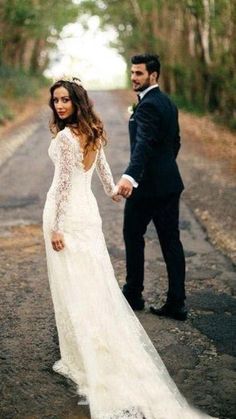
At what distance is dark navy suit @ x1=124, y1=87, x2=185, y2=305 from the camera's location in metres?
4.47

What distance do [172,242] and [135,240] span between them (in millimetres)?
351

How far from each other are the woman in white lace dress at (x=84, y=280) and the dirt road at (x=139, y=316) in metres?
0.24

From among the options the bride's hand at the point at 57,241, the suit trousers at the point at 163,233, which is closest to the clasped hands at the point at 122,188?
the suit trousers at the point at 163,233

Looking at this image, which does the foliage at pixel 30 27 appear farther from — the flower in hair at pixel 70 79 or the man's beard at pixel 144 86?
the flower in hair at pixel 70 79

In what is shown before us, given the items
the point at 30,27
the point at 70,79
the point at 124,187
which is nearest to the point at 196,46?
the point at 30,27

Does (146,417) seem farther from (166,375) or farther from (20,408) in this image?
(20,408)

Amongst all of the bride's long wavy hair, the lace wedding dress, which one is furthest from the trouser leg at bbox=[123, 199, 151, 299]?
the bride's long wavy hair

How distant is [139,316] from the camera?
4.88m

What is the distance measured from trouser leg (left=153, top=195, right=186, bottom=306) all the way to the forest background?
36.3 ft

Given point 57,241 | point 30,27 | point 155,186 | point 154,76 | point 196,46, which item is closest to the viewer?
point 57,241

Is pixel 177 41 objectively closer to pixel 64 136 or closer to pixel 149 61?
pixel 149 61

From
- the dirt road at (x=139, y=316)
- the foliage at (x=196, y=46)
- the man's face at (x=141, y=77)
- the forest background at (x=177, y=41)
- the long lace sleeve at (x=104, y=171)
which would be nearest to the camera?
the dirt road at (x=139, y=316)

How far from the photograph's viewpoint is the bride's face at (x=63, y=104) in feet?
11.7

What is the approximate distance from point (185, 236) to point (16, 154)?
27.6 feet
